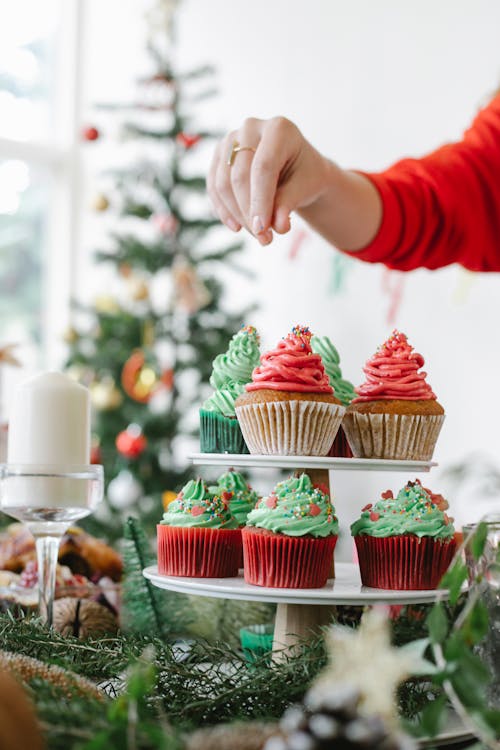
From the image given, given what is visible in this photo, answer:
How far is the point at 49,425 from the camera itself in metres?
0.97

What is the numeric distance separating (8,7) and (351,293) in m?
2.98

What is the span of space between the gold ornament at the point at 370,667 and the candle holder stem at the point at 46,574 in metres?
0.56

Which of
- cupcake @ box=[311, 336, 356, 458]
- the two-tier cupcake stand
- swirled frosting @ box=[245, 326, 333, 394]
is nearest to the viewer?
the two-tier cupcake stand

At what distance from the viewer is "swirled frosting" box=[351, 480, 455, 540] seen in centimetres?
99

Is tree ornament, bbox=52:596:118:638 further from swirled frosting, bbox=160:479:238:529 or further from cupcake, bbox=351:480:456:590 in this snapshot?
cupcake, bbox=351:480:456:590

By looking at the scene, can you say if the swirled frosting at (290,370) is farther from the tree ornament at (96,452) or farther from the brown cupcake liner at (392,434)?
the tree ornament at (96,452)

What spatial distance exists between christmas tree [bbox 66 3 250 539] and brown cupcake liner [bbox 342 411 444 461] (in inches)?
97.1

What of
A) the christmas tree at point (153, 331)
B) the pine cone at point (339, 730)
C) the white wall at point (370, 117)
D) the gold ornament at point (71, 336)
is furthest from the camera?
the gold ornament at point (71, 336)

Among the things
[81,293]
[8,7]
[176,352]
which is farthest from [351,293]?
[8,7]

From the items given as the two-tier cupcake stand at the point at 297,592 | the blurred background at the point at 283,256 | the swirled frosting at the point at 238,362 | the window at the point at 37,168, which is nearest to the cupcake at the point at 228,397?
the swirled frosting at the point at 238,362

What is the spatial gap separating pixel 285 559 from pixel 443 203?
0.86 m

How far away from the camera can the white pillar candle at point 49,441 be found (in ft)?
3.10

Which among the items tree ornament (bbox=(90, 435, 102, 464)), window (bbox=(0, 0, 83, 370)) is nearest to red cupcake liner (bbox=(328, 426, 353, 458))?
tree ornament (bbox=(90, 435, 102, 464))

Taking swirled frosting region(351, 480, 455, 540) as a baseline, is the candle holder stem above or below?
below
